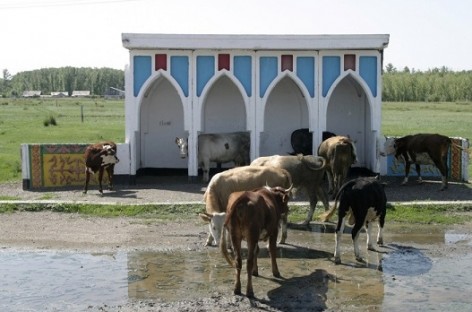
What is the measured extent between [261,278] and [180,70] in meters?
10.5

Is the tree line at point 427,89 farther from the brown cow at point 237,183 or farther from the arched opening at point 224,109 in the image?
the brown cow at point 237,183

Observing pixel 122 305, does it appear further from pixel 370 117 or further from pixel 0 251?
pixel 370 117

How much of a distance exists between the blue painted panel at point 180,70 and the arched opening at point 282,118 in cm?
317

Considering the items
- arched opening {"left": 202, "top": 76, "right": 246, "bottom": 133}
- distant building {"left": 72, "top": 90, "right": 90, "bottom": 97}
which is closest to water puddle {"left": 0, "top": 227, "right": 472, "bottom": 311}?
arched opening {"left": 202, "top": 76, "right": 246, "bottom": 133}

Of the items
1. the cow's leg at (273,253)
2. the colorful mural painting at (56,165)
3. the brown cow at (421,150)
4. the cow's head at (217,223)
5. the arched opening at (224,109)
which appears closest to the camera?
the cow's leg at (273,253)

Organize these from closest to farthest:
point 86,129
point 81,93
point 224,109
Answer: point 224,109, point 86,129, point 81,93

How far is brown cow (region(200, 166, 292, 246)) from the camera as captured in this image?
13617mm

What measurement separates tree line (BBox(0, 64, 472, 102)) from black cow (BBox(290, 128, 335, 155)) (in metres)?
58.1

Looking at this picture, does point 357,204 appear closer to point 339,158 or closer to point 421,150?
point 339,158

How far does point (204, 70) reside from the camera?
2116 centimetres

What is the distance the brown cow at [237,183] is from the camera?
13.6 meters

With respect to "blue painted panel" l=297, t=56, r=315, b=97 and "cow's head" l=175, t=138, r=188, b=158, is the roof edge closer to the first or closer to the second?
"blue painted panel" l=297, t=56, r=315, b=97

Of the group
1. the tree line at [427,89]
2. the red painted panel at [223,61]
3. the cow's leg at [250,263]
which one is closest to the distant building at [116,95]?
the tree line at [427,89]

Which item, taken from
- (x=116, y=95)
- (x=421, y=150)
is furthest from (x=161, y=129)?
(x=116, y=95)
